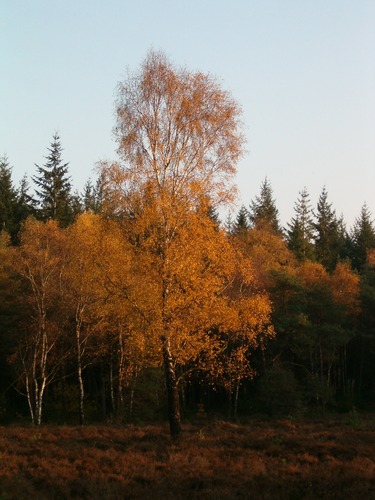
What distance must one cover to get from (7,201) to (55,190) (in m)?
6.13

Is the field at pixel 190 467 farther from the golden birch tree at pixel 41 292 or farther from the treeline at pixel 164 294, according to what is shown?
the golden birch tree at pixel 41 292

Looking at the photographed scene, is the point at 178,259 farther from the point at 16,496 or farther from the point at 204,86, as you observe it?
the point at 16,496

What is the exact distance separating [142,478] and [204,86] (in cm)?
1328

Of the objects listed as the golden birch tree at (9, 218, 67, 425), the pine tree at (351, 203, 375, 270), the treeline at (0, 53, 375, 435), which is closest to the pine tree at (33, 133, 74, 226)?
the treeline at (0, 53, 375, 435)

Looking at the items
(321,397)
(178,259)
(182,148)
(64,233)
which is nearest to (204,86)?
(182,148)

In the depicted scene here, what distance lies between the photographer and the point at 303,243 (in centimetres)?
6581

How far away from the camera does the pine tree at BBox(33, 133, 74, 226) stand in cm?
5419

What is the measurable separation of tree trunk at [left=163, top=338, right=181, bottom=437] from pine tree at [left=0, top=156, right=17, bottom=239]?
128ft

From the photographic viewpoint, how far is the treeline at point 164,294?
16.7 meters

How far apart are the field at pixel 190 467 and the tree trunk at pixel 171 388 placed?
0.48 meters

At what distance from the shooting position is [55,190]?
182ft

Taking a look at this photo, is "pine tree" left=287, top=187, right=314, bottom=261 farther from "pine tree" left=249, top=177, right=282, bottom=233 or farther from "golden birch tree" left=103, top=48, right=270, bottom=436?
"golden birch tree" left=103, top=48, right=270, bottom=436

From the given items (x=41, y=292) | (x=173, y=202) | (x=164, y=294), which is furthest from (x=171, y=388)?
(x=41, y=292)

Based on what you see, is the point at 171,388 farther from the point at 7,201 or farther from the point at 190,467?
the point at 7,201
